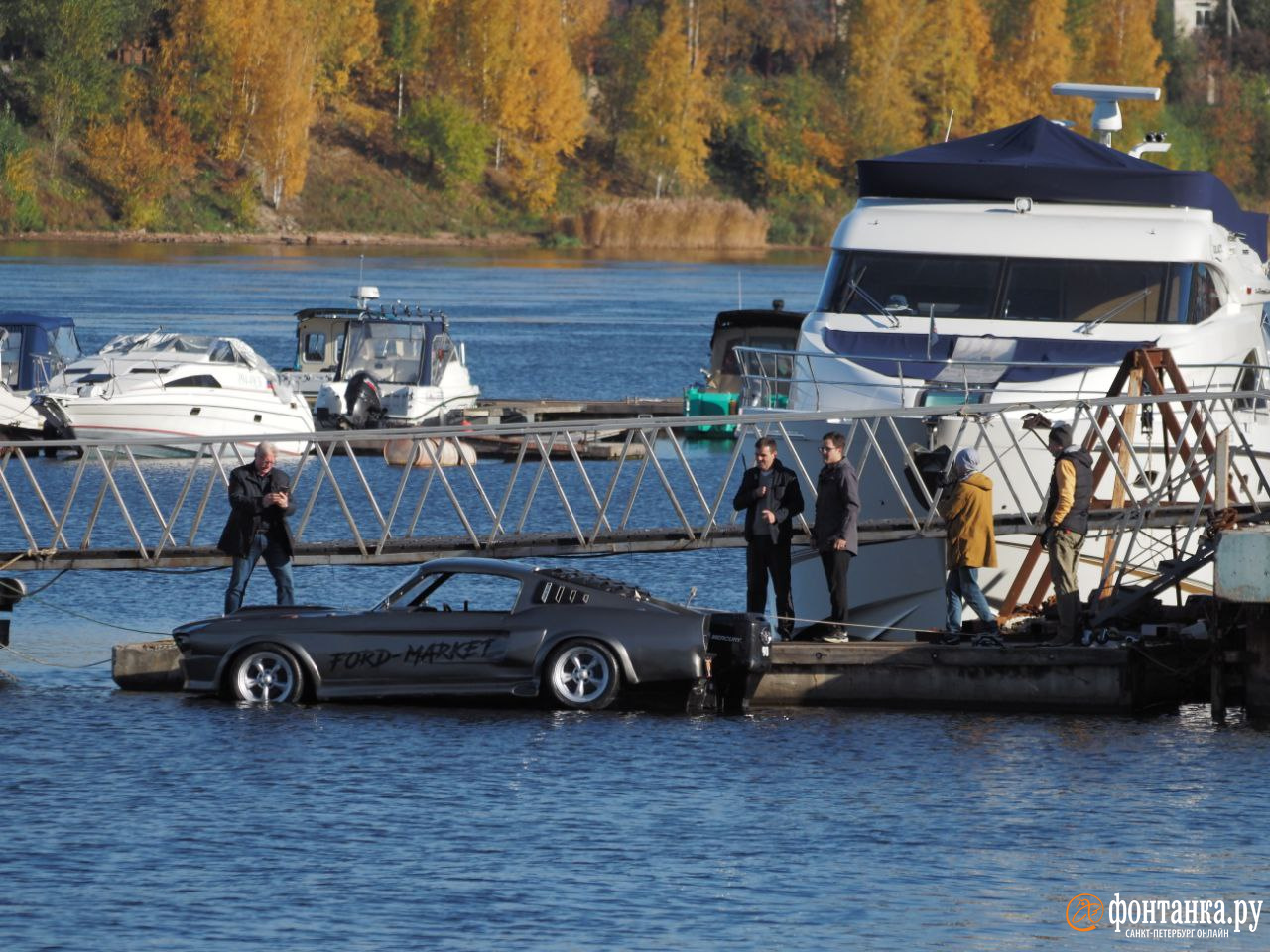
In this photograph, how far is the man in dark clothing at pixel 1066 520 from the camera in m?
19.6

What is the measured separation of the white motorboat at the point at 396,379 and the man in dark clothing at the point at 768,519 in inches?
974

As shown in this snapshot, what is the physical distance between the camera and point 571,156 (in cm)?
13275

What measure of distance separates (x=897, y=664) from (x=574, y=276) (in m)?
83.6

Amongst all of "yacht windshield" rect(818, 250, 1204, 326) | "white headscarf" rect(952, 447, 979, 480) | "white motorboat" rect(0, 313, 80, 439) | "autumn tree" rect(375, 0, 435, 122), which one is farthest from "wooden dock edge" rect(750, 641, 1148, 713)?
"autumn tree" rect(375, 0, 435, 122)

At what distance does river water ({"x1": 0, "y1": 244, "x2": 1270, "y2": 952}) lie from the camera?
13.6m

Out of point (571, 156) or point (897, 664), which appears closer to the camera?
point (897, 664)

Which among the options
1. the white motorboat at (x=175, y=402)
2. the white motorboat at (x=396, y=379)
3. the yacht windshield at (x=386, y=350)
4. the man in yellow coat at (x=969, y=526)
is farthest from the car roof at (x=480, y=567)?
the yacht windshield at (x=386, y=350)

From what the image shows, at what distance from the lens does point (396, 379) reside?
159ft

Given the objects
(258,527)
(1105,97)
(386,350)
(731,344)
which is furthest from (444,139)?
(258,527)

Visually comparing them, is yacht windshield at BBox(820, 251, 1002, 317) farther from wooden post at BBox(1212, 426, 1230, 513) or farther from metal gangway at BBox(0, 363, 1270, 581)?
wooden post at BBox(1212, 426, 1230, 513)

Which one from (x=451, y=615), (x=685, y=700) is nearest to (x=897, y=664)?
(x=685, y=700)

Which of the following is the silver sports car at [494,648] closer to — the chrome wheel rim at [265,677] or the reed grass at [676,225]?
the chrome wheel rim at [265,677]

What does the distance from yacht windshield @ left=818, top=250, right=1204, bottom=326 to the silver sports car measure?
223 inches

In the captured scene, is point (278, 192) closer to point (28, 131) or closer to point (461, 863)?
point (28, 131)
